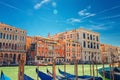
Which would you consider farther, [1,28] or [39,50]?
[39,50]

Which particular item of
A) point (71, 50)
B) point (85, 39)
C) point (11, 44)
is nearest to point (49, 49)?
point (71, 50)

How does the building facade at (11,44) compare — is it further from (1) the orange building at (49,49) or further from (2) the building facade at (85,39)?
(2) the building facade at (85,39)

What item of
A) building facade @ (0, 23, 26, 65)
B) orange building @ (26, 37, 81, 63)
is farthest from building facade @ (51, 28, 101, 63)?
building facade @ (0, 23, 26, 65)

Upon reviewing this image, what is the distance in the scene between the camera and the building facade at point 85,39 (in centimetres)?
3875

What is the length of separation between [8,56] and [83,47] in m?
18.7

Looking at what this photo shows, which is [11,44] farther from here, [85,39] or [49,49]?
[85,39]

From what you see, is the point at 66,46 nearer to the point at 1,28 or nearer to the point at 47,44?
the point at 47,44

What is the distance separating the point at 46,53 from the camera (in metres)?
29.8

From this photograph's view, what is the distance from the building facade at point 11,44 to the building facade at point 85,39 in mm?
13621

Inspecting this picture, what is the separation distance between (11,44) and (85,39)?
19161mm

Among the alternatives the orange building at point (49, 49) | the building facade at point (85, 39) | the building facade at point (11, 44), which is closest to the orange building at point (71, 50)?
the orange building at point (49, 49)

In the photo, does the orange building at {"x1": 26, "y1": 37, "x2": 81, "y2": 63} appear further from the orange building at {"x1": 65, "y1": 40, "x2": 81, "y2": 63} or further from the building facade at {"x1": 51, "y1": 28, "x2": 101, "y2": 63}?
the building facade at {"x1": 51, "y1": 28, "x2": 101, "y2": 63}

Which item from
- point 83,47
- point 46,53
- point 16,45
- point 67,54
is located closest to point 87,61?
point 83,47

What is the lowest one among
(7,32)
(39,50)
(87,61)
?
(87,61)
